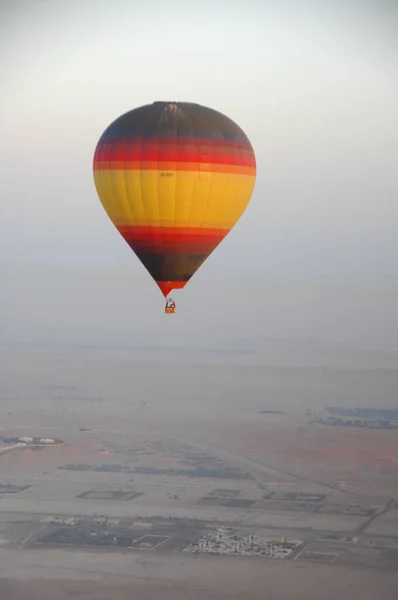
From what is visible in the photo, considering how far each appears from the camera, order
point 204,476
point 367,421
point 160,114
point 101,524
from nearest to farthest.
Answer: point 160,114, point 101,524, point 204,476, point 367,421

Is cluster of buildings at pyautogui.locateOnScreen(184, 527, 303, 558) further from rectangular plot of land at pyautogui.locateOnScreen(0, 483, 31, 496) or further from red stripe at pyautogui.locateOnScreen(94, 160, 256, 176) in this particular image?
red stripe at pyautogui.locateOnScreen(94, 160, 256, 176)

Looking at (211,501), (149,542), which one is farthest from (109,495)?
(149,542)

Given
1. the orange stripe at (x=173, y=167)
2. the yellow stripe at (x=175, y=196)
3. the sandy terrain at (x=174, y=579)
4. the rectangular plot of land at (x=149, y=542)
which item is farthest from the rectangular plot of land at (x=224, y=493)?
the orange stripe at (x=173, y=167)

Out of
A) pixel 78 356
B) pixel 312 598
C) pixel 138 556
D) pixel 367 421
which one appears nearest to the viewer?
pixel 312 598

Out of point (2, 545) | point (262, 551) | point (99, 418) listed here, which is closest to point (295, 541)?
point (262, 551)

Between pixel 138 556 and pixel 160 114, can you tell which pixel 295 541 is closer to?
pixel 138 556

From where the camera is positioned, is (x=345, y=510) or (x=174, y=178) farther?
(x=345, y=510)

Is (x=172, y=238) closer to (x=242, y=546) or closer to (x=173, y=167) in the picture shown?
(x=173, y=167)
